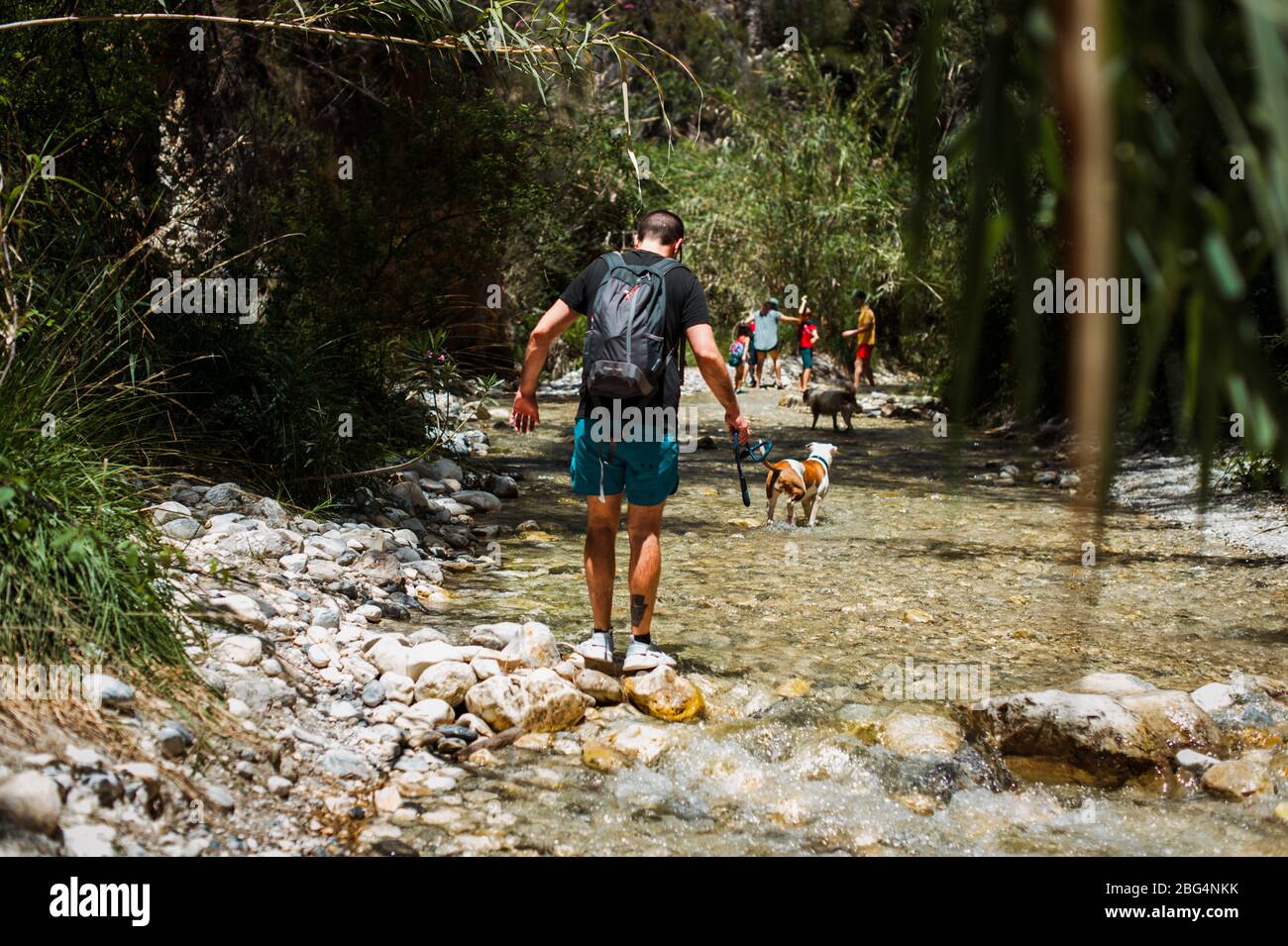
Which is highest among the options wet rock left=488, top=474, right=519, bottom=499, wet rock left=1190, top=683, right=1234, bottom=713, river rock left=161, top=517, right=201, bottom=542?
river rock left=161, top=517, right=201, bottom=542

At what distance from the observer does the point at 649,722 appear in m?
4.29

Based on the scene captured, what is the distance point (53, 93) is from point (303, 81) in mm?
5687

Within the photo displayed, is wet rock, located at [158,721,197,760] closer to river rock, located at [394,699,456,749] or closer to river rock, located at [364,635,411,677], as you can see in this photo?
river rock, located at [394,699,456,749]

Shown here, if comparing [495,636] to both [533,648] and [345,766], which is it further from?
[345,766]

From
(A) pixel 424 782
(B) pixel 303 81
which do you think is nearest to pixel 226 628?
(A) pixel 424 782

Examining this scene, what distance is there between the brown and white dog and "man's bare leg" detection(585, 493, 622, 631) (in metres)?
3.61

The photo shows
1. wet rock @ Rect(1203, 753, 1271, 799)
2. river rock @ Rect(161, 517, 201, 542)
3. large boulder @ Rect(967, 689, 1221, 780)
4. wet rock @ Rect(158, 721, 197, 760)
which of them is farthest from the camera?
river rock @ Rect(161, 517, 201, 542)

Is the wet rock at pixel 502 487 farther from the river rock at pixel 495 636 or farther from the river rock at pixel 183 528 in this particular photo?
the river rock at pixel 495 636

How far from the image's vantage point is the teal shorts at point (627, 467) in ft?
14.9

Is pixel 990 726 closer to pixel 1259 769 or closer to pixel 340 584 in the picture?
pixel 1259 769

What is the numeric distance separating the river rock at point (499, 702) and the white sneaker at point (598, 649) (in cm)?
52

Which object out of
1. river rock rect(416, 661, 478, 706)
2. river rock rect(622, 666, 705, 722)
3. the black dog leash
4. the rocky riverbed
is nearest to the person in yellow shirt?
the black dog leash

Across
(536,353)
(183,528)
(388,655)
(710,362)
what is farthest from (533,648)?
(183,528)

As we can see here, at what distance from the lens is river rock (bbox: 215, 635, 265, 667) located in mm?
3941
